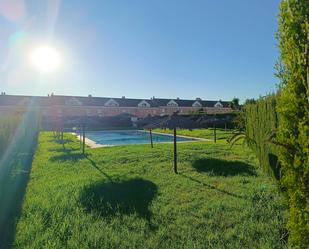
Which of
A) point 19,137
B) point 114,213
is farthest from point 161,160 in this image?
point 19,137

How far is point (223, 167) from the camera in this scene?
973cm

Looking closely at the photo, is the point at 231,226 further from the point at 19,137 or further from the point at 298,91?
the point at 19,137

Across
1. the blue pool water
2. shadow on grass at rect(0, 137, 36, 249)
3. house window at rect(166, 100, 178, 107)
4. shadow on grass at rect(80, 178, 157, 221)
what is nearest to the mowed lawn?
shadow on grass at rect(80, 178, 157, 221)

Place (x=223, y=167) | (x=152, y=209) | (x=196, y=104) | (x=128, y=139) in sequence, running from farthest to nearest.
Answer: (x=196, y=104), (x=128, y=139), (x=223, y=167), (x=152, y=209)

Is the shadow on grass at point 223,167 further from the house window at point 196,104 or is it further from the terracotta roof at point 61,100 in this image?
the house window at point 196,104

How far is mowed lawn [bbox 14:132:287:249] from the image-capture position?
431 centimetres

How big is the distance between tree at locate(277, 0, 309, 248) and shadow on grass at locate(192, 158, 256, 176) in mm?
5553

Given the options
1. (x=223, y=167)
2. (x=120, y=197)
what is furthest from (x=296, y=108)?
(x=223, y=167)

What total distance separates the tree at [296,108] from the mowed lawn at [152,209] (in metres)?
1.25

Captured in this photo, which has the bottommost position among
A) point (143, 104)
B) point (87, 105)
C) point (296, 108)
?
point (296, 108)

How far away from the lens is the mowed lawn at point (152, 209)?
4312 mm

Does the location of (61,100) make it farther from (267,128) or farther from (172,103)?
(267,128)

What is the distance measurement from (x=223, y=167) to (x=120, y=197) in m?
4.77

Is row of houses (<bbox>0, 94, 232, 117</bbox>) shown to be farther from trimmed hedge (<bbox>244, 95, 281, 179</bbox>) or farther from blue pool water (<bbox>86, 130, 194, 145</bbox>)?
trimmed hedge (<bbox>244, 95, 281, 179</bbox>)
